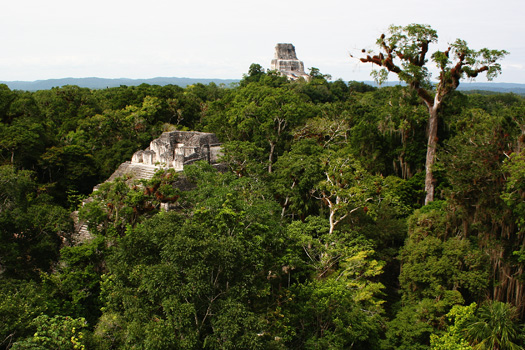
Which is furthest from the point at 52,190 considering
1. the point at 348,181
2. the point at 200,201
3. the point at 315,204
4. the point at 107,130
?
the point at 348,181

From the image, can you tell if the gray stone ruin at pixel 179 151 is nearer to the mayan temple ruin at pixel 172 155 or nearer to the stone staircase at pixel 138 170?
the mayan temple ruin at pixel 172 155

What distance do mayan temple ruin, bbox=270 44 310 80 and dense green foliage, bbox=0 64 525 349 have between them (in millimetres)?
68193

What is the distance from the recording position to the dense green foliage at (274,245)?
7801 mm

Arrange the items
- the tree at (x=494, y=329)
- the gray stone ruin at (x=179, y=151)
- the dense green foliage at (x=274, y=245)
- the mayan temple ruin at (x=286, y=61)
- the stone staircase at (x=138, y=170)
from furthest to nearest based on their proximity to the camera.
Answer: the mayan temple ruin at (x=286, y=61)
the gray stone ruin at (x=179, y=151)
the stone staircase at (x=138, y=170)
the tree at (x=494, y=329)
the dense green foliage at (x=274, y=245)

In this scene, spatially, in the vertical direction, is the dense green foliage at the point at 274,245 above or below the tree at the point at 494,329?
above

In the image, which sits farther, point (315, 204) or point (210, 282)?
point (315, 204)

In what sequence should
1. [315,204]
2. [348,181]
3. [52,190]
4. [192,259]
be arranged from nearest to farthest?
[192,259], [348,181], [315,204], [52,190]

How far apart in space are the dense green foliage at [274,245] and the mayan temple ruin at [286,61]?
6819 centimetres

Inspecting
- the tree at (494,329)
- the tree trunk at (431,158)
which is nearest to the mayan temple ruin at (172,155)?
the tree trunk at (431,158)

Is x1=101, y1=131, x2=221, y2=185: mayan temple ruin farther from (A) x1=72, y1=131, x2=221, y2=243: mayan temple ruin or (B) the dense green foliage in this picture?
(B) the dense green foliage

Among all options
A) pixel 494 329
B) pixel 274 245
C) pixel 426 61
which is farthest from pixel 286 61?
pixel 494 329

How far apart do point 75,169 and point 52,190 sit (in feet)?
4.69

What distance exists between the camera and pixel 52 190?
19.6 meters

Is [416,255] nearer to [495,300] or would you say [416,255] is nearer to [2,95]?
[495,300]
